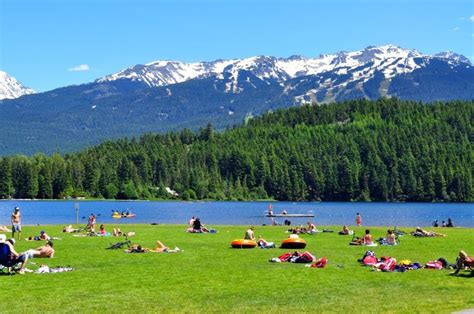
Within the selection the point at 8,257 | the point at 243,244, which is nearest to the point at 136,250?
the point at 243,244

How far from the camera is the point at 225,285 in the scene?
2980 cm

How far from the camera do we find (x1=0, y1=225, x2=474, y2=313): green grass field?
24797 mm

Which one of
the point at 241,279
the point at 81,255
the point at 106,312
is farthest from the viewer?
the point at 81,255

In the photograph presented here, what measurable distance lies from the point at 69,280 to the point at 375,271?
615 inches

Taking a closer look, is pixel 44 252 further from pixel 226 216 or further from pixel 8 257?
pixel 226 216

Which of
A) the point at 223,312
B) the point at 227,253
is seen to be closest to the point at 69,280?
the point at 223,312

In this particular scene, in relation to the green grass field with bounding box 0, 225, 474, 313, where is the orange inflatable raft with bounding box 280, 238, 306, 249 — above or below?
above

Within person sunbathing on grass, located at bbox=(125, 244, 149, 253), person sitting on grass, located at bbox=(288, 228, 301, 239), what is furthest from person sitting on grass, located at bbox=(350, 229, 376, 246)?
person sunbathing on grass, located at bbox=(125, 244, 149, 253)

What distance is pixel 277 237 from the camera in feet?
194

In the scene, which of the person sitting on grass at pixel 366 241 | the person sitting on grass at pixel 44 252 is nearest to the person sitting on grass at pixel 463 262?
the person sitting on grass at pixel 366 241

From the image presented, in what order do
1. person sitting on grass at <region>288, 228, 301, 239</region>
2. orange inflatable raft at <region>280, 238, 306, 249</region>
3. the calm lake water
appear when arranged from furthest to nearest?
the calm lake water → person sitting on grass at <region>288, 228, 301, 239</region> → orange inflatable raft at <region>280, 238, 306, 249</region>

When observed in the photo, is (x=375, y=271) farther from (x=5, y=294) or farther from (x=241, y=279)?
(x=5, y=294)

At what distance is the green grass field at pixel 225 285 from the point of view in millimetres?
24797

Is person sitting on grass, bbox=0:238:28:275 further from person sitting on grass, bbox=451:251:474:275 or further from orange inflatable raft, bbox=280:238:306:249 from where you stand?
person sitting on grass, bbox=451:251:474:275
